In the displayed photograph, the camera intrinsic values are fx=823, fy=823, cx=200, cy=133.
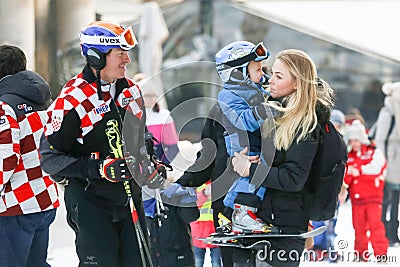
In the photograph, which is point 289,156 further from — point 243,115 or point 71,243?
point 71,243

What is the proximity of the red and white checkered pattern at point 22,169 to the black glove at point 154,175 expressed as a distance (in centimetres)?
76

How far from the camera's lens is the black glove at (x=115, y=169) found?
3.41 m

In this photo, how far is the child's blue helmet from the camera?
11.8 ft

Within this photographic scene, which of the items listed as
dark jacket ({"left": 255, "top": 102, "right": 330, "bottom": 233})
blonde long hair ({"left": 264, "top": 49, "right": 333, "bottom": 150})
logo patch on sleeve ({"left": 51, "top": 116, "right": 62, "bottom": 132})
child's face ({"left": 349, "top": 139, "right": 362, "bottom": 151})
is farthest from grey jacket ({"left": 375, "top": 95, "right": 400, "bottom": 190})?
logo patch on sleeve ({"left": 51, "top": 116, "right": 62, "bottom": 132})

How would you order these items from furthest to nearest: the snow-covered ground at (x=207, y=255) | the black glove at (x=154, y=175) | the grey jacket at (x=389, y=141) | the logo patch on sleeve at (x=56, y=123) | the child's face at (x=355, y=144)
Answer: the grey jacket at (x=389, y=141) < the child's face at (x=355, y=144) < the snow-covered ground at (x=207, y=255) < the black glove at (x=154, y=175) < the logo patch on sleeve at (x=56, y=123)

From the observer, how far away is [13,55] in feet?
13.7

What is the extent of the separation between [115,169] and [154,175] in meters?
0.25

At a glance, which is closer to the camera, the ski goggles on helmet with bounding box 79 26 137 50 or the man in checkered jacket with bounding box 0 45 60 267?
the ski goggles on helmet with bounding box 79 26 137 50

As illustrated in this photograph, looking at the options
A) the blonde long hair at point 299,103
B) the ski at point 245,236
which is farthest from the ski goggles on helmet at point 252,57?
the ski at point 245,236

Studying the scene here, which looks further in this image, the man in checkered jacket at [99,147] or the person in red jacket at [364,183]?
the person in red jacket at [364,183]

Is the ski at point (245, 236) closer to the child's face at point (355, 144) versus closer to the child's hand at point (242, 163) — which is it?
the child's hand at point (242, 163)

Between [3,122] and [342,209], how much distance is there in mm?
4733

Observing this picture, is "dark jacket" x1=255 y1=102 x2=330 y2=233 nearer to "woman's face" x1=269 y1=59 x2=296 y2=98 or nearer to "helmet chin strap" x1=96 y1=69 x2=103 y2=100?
"woman's face" x1=269 y1=59 x2=296 y2=98

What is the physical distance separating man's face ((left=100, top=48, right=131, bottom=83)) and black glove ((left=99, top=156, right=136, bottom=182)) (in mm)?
372
